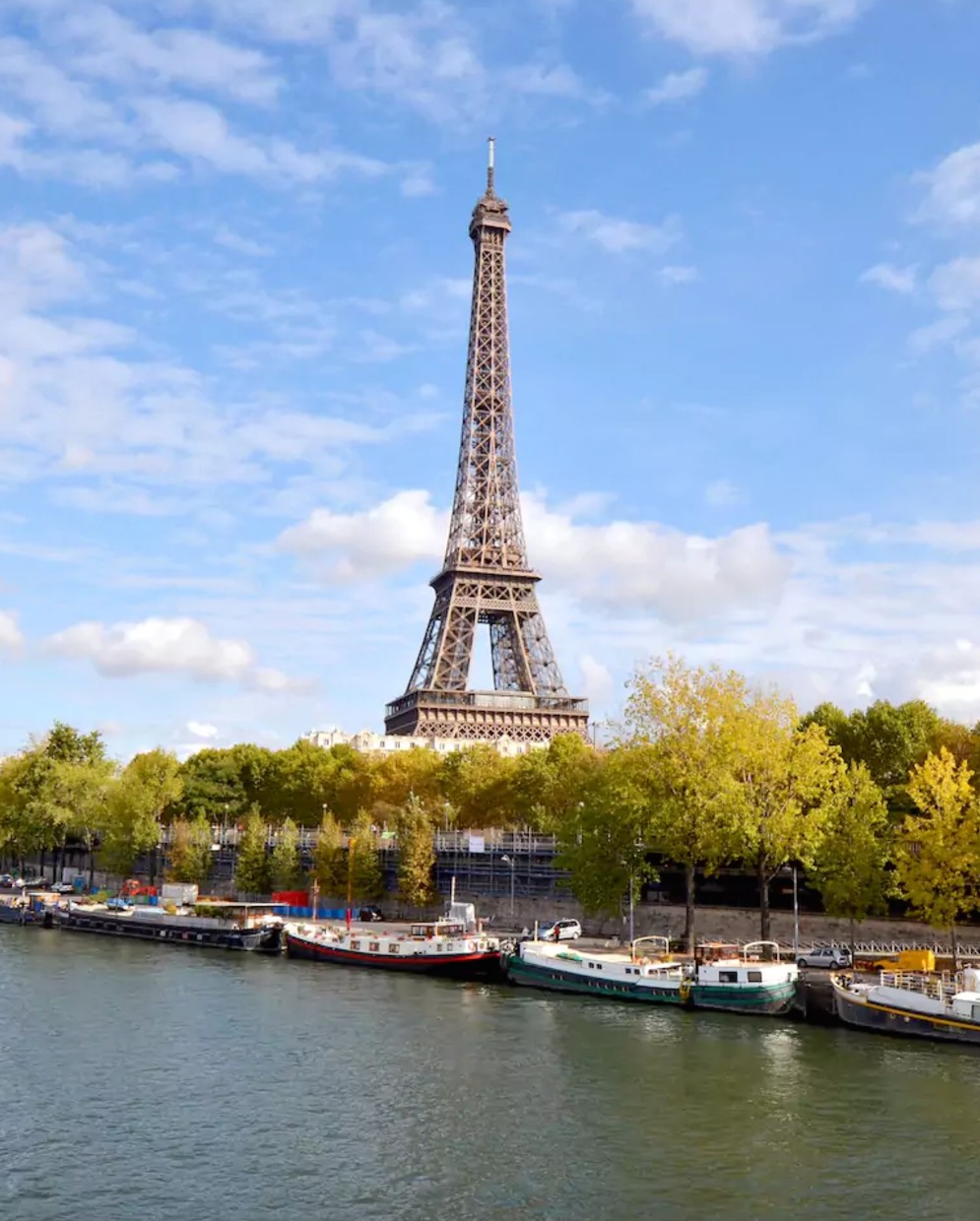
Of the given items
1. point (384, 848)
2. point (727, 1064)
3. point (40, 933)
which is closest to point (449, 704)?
point (384, 848)

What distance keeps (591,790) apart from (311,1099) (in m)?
43.6

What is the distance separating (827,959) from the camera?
2596 inches

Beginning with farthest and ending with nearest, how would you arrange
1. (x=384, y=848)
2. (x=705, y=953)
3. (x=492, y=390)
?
1. (x=492, y=390)
2. (x=384, y=848)
3. (x=705, y=953)

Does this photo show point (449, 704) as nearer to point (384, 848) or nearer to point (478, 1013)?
point (384, 848)

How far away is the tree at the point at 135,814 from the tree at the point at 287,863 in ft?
54.1

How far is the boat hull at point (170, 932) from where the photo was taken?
8725 centimetres

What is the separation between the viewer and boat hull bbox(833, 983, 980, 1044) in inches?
2020

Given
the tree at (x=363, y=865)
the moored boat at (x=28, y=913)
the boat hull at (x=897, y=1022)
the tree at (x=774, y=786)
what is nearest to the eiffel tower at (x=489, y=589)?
the tree at (x=363, y=865)

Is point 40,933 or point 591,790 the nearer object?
point 591,790

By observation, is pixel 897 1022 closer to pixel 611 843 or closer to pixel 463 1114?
pixel 463 1114

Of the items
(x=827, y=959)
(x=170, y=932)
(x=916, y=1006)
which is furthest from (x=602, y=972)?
(x=170, y=932)

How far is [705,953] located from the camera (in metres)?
70.5

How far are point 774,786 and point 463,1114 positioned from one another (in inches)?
1464

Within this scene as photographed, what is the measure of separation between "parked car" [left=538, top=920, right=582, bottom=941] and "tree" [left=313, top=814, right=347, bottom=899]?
2413 cm
